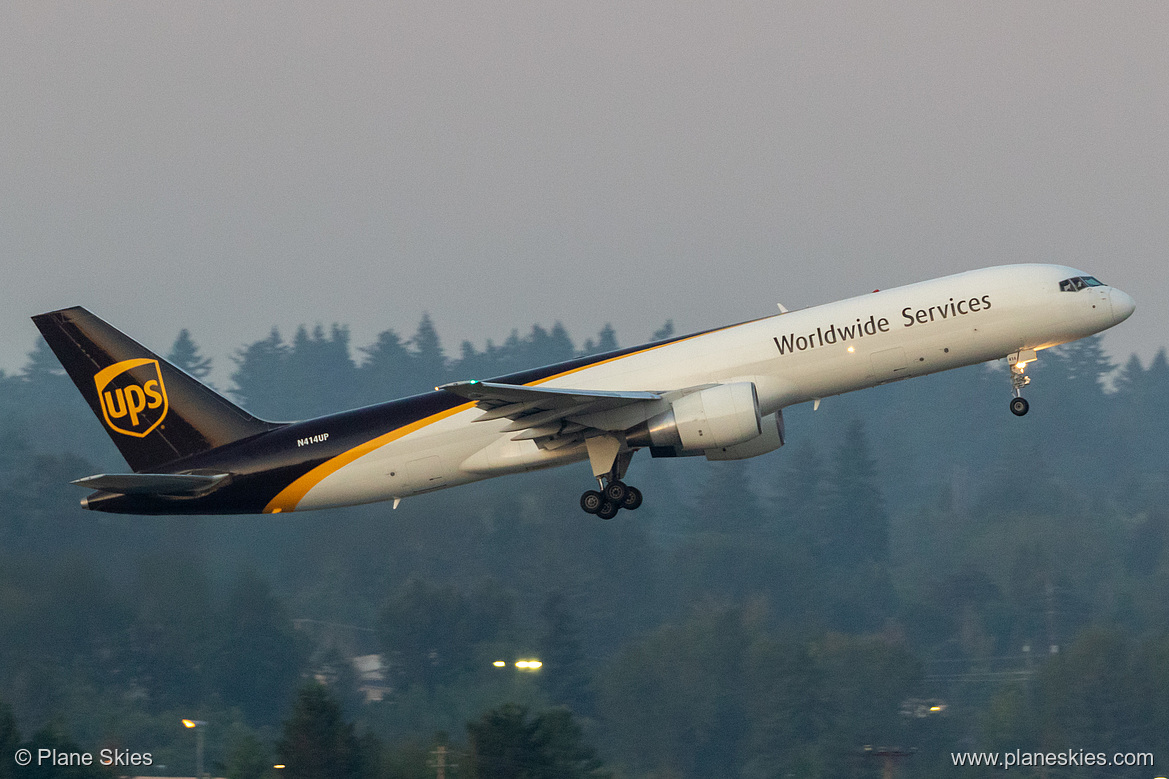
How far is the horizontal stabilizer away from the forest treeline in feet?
84.8

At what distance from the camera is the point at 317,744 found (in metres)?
67.2

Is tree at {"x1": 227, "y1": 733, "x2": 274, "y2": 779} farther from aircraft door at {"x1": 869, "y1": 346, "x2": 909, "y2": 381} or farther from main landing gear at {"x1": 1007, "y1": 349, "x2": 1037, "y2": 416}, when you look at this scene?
main landing gear at {"x1": 1007, "y1": 349, "x2": 1037, "y2": 416}

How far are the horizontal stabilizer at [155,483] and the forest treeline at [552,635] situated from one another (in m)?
25.9

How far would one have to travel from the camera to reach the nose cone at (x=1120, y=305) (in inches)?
1548

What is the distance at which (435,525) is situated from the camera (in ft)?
365

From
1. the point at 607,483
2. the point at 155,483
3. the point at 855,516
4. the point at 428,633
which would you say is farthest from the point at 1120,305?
the point at 855,516

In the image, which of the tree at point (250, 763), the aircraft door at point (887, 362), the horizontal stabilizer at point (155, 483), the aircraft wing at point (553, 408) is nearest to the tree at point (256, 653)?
the tree at point (250, 763)

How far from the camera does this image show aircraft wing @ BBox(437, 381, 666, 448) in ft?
121

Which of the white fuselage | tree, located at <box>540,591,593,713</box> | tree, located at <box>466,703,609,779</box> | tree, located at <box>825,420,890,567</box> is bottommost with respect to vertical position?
tree, located at <box>466,703,609,779</box>

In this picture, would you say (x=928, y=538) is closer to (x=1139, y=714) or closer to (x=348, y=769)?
(x=1139, y=714)

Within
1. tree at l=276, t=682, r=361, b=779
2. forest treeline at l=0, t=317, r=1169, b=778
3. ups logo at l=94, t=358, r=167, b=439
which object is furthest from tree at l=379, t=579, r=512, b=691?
ups logo at l=94, t=358, r=167, b=439

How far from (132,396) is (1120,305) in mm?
28373

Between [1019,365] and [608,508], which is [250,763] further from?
[1019,365]

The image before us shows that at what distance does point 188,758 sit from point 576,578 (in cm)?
4641
